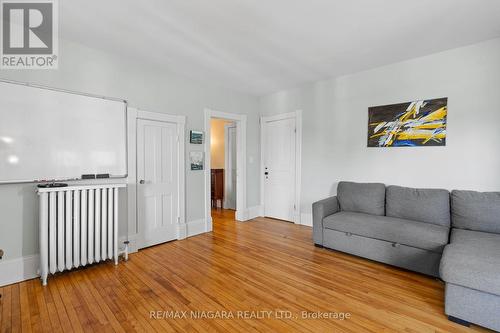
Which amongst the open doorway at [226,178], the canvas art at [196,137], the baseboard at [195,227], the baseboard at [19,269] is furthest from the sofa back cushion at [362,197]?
the baseboard at [19,269]

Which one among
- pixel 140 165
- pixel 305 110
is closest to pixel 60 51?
pixel 140 165

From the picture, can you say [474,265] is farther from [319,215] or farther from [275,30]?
[275,30]

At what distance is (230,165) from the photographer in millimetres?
5879

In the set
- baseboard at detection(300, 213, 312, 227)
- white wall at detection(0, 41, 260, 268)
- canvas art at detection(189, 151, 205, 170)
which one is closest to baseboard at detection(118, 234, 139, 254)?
white wall at detection(0, 41, 260, 268)

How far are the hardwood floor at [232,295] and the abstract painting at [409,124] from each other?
67.7 inches

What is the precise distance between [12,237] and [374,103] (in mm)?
4760

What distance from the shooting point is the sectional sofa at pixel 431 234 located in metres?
1.75

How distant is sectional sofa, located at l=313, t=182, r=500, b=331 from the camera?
1754 millimetres

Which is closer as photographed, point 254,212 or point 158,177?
point 158,177

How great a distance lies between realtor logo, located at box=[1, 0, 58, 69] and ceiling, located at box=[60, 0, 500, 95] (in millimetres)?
126

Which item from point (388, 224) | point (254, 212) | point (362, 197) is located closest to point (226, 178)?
point (254, 212)

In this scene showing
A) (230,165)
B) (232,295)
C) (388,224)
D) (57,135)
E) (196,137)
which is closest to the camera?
(232,295)

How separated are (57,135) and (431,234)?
4174mm

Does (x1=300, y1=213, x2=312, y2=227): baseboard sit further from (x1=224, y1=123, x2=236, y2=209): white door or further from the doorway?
the doorway
